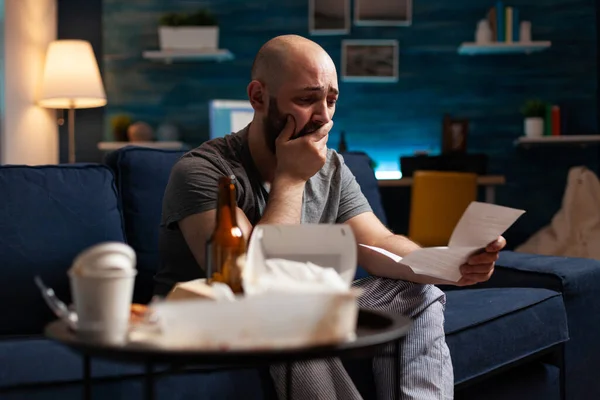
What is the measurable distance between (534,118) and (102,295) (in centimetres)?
492

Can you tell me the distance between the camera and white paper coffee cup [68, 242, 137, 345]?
3.28 ft

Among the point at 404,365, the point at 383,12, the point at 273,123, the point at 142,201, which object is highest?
the point at 383,12

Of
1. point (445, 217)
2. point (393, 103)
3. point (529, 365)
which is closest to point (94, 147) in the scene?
point (393, 103)

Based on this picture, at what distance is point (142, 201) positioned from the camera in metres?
2.23

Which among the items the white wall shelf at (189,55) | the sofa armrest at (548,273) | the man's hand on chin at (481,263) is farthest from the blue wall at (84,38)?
the man's hand on chin at (481,263)

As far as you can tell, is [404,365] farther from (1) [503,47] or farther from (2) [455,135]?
(1) [503,47]

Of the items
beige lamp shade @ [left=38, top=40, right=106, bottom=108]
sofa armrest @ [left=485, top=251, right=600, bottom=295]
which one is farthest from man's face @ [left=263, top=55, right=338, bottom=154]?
beige lamp shade @ [left=38, top=40, right=106, bottom=108]

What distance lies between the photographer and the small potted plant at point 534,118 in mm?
5484

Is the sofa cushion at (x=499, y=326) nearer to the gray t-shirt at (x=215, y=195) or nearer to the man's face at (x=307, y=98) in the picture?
the gray t-shirt at (x=215, y=195)

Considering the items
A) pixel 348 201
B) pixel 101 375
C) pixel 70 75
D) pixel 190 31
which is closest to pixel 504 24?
pixel 190 31

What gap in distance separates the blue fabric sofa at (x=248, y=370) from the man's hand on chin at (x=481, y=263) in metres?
0.32

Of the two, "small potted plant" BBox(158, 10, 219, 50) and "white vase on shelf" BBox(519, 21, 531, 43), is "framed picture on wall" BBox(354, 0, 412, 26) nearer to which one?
"white vase on shelf" BBox(519, 21, 531, 43)

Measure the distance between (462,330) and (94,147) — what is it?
175 inches

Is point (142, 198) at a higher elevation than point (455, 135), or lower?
lower
